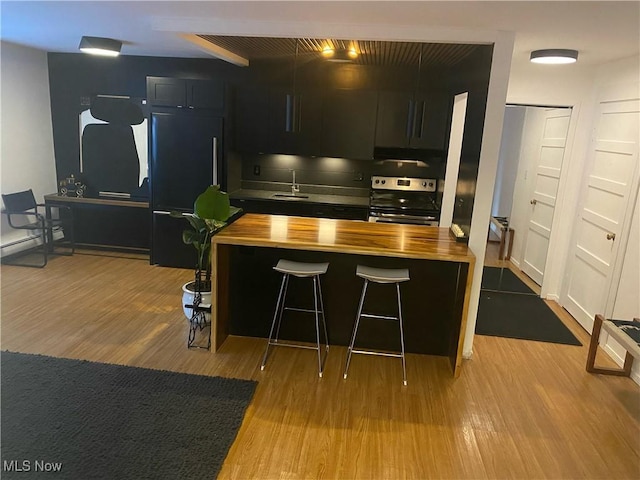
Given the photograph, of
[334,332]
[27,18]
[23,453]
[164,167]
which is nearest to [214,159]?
[164,167]

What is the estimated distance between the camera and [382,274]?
3168 millimetres

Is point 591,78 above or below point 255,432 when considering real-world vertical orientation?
above

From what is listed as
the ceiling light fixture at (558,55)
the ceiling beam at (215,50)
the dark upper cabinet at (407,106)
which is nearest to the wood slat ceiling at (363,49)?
the ceiling beam at (215,50)

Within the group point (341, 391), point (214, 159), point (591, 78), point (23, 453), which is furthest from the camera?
point (214, 159)

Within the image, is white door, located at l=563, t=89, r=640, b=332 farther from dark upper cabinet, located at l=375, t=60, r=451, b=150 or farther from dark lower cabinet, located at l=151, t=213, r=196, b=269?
dark lower cabinet, located at l=151, t=213, r=196, b=269

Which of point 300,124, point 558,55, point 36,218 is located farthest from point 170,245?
point 558,55

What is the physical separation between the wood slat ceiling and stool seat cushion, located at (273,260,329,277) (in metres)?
1.82

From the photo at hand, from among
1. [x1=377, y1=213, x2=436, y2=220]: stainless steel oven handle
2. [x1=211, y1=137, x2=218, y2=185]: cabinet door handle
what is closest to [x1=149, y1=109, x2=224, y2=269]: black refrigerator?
[x1=211, y1=137, x2=218, y2=185]: cabinet door handle

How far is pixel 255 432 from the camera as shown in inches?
104

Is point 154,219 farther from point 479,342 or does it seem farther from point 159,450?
point 479,342

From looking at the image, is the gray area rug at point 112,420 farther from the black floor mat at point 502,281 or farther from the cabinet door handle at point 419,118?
the black floor mat at point 502,281

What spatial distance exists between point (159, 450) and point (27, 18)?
3.39m

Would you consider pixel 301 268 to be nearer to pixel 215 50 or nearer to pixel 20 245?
pixel 215 50

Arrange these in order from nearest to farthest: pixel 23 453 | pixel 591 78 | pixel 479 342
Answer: pixel 23 453 < pixel 479 342 < pixel 591 78
